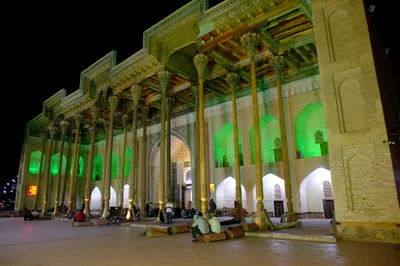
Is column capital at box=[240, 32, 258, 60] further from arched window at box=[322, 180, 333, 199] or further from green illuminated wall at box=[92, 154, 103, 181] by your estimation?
green illuminated wall at box=[92, 154, 103, 181]

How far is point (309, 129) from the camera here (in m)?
15.1

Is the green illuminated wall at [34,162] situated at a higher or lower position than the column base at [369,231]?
higher

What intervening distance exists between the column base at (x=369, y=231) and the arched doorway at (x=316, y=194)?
24.5 ft

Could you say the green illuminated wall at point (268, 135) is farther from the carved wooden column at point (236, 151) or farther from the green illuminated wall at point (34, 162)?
the green illuminated wall at point (34, 162)

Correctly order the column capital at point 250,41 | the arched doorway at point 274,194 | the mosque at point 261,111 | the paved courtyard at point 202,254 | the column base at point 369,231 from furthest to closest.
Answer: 1. the arched doorway at point 274,194
2. the column capital at point 250,41
3. the mosque at point 261,111
4. the column base at point 369,231
5. the paved courtyard at point 202,254

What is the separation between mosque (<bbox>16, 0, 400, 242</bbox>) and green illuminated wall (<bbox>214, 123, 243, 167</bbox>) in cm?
9

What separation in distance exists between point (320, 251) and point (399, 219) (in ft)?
6.99

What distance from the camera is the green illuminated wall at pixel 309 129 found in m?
14.8

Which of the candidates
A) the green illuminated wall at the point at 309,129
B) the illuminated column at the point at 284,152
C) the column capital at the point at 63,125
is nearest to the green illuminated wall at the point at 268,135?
the green illuminated wall at the point at 309,129

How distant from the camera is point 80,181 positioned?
2847 centimetres

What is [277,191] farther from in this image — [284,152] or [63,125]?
[63,125]

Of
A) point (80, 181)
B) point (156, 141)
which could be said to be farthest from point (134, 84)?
point (80, 181)

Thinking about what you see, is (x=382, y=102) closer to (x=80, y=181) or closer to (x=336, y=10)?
(x=336, y=10)

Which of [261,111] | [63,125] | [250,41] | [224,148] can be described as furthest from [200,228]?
[63,125]
